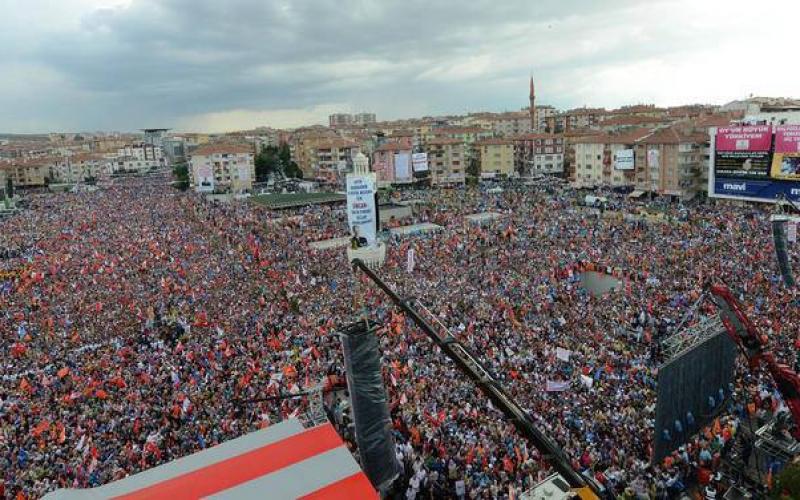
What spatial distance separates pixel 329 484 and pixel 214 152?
Answer: 84235 millimetres

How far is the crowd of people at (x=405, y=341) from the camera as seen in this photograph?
12.9 meters

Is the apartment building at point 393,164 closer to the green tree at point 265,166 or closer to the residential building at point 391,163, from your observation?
the residential building at point 391,163

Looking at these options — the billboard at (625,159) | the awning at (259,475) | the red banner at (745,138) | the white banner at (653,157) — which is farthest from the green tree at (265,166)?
the awning at (259,475)

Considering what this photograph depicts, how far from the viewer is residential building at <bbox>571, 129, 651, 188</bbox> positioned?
59.9 meters

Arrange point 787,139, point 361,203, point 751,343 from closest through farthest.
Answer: point 751,343
point 361,203
point 787,139

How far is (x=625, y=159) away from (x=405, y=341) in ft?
151

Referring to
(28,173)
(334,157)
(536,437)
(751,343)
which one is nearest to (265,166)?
(334,157)

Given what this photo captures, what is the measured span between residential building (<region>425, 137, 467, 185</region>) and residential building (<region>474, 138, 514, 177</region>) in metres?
3.23

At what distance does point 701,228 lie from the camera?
105 feet

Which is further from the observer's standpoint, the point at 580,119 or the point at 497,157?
the point at 580,119

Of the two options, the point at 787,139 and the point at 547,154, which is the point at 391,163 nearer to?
the point at 547,154

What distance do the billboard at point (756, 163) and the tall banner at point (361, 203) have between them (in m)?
21.3

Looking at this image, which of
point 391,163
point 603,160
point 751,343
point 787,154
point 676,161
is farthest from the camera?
point 391,163

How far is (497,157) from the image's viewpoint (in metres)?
80.5
